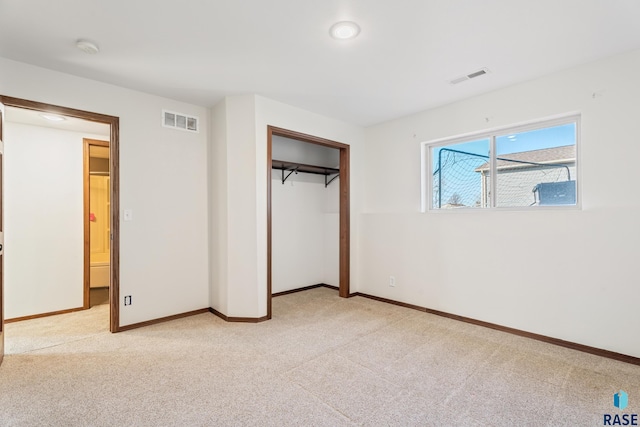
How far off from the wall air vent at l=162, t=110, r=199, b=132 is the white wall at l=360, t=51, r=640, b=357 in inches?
101

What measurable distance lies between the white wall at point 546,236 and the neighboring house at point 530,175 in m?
0.18

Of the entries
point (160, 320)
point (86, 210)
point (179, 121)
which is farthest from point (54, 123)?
point (160, 320)

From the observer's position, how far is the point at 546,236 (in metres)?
2.86

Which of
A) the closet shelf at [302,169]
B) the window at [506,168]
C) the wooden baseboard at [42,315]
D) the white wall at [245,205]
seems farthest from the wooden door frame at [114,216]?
the window at [506,168]

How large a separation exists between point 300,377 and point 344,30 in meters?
2.46

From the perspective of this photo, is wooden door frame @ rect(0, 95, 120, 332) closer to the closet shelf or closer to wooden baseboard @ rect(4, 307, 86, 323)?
wooden baseboard @ rect(4, 307, 86, 323)

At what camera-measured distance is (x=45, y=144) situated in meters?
3.71

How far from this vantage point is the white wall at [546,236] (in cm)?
251

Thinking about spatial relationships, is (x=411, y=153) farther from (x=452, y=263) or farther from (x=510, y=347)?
(x=510, y=347)

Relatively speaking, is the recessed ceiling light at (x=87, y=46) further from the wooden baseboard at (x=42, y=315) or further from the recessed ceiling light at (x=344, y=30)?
the wooden baseboard at (x=42, y=315)

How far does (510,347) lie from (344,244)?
2297 millimetres

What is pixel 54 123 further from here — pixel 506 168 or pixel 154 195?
pixel 506 168

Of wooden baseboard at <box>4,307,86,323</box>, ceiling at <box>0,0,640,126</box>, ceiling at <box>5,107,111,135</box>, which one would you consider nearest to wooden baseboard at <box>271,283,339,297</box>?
wooden baseboard at <box>4,307,86,323</box>

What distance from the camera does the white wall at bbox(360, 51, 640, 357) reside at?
251 centimetres
